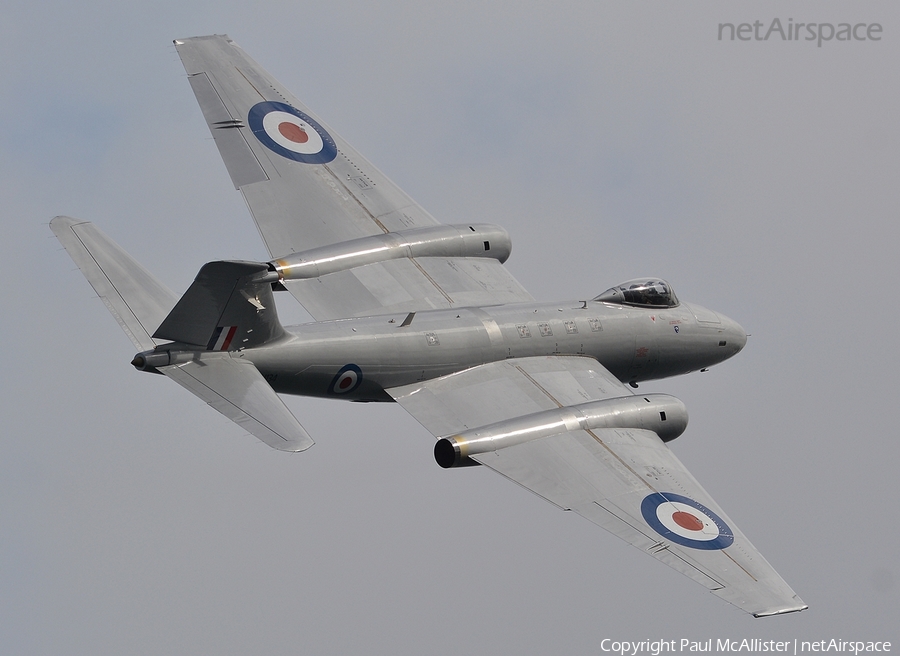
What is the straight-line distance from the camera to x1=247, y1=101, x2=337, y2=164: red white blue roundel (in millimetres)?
52350

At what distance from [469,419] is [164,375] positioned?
8.55 m

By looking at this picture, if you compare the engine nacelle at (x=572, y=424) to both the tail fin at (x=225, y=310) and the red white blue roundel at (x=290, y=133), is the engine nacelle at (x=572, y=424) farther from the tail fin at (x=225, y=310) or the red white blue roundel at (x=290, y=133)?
the red white blue roundel at (x=290, y=133)

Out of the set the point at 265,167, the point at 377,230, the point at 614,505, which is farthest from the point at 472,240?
the point at 614,505

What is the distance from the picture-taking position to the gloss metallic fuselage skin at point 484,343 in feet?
144

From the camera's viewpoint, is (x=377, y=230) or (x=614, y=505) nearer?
(x=614, y=505)

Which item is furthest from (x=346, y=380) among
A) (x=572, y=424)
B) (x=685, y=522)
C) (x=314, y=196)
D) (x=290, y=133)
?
(x=290, y=133)

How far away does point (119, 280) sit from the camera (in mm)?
43000

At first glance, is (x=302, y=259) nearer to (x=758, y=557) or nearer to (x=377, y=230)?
(x=377, y=230)

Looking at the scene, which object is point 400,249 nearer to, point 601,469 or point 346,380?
point 346,380

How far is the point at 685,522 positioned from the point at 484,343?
26.3 feet

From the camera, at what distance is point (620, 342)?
160ft

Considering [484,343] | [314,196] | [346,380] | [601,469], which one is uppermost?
[314,196]

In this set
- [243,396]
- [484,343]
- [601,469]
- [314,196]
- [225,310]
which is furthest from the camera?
[314,196]

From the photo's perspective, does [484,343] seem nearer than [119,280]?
No
